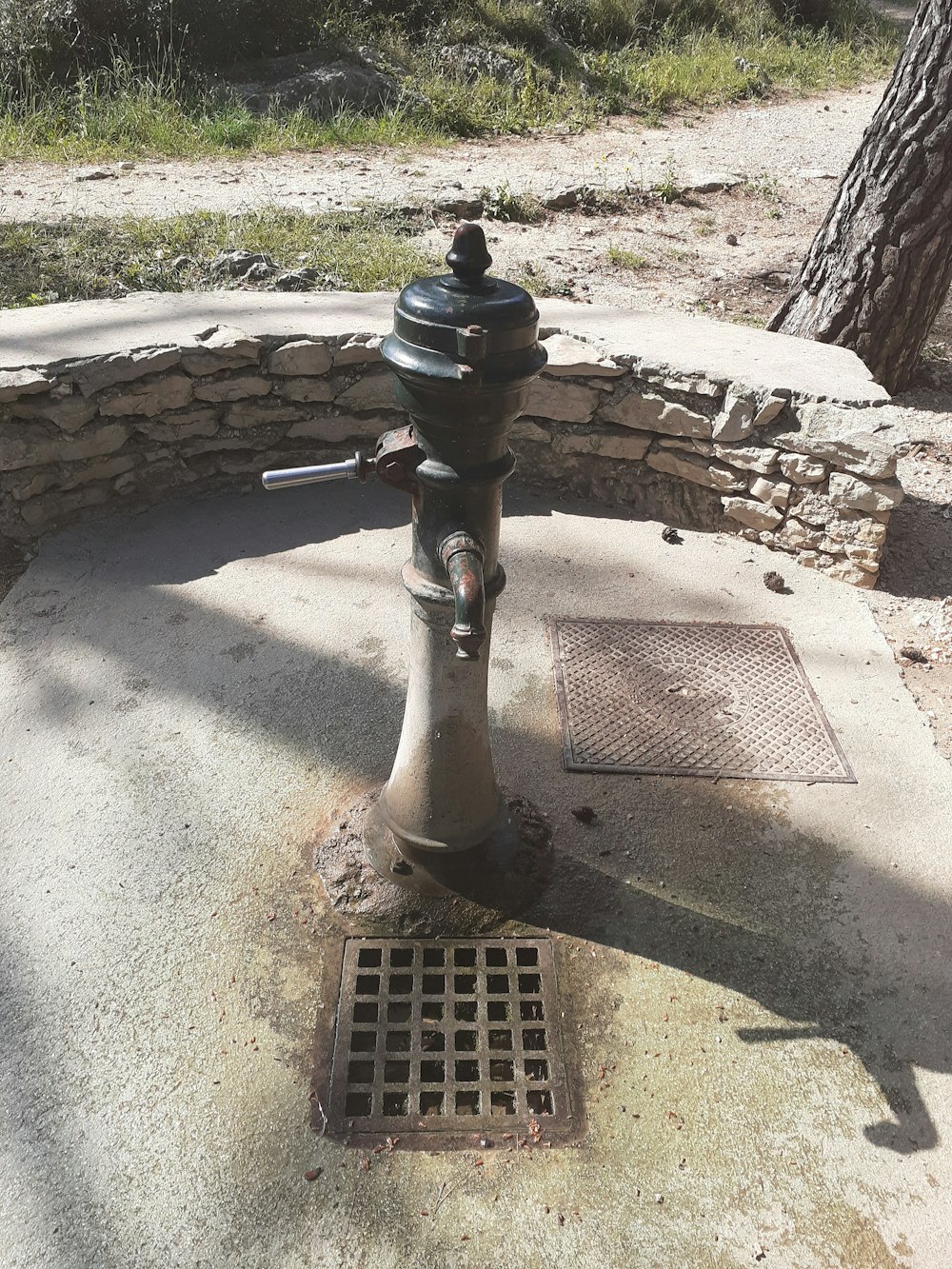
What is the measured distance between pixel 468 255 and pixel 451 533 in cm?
48

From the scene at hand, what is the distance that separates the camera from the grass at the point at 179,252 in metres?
4.47

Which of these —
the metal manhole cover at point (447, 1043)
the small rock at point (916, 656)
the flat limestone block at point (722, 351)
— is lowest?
the metal manhole cover at point (447, 1043)

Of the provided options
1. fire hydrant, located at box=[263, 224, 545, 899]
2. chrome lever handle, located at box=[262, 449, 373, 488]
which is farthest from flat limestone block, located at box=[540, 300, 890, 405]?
chrome lever handle, located at box=[262, 449, 373, 488]

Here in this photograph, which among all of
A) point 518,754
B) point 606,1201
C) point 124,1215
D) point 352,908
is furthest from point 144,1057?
point 518,754

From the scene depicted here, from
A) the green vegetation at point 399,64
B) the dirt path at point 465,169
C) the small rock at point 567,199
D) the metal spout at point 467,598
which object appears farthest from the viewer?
the green vegetation at point 399,64

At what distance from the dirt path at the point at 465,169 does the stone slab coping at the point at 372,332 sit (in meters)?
2.17

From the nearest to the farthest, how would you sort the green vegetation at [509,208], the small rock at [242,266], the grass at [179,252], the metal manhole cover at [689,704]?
the metal manhole cover at [689,704]
the grass at [179,252]
the small rock at [242,266]
the green vegetation at [509,208]

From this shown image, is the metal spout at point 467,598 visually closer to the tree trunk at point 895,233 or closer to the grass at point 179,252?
the grass at point 179,252

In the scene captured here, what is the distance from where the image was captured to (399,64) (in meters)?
8.65

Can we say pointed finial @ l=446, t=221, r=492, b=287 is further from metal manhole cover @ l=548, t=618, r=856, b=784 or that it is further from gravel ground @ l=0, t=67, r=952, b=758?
gravel ground @ l=0, t=67, r=952, b=758

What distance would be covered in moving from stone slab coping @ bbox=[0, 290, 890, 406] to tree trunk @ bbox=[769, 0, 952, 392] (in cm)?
68

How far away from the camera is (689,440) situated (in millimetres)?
A: 3596

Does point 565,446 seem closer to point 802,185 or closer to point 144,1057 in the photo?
point 144,1057

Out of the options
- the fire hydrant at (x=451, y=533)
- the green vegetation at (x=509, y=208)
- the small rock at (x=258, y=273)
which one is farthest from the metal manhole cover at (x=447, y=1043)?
the green vegetation at (x=509, y=208)
